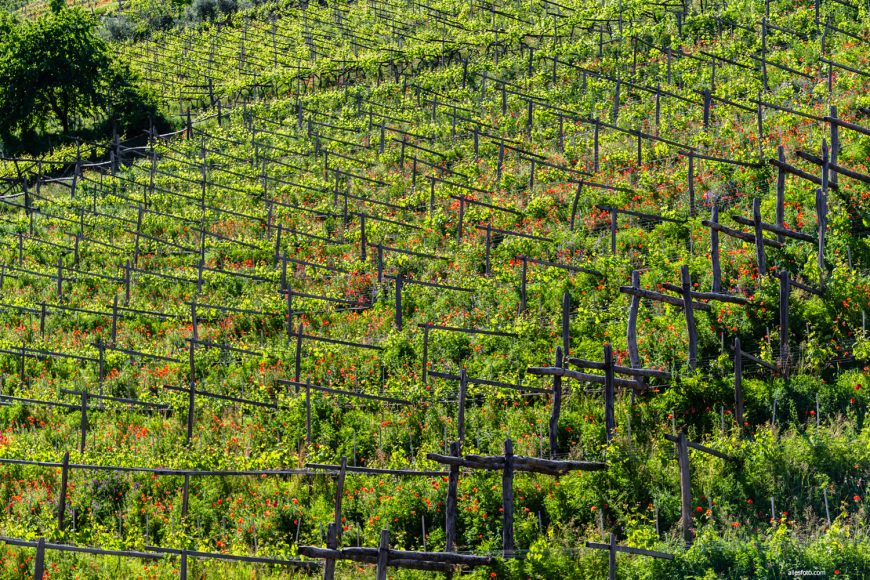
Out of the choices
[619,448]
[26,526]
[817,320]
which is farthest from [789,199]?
[26,526]

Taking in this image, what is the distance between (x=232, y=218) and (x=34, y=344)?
856cm

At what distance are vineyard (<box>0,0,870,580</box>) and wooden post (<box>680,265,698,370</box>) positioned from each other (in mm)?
56

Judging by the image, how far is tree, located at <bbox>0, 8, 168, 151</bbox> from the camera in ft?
149

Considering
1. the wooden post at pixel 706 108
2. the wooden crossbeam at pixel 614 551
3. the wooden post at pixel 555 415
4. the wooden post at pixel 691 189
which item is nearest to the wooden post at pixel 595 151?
the wooden post at pixel 706 108

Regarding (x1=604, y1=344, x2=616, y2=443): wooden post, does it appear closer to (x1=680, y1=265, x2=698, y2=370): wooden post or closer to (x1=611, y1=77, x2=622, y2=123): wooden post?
(x1=680, y1=265, x2=698, y2=370): wooden post

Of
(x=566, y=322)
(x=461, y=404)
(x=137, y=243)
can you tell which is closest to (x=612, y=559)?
(x=461, y=404)

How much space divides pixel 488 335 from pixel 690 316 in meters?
4.68

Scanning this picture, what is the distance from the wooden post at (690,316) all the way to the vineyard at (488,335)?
0.18 feet

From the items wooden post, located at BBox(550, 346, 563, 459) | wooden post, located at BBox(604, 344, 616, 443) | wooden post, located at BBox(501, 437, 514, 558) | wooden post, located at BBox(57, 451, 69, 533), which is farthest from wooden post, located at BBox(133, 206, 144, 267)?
wooden post, located at BBox(501, 437, 514, 558)

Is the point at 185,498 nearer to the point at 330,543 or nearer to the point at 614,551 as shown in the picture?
the point at 330,543

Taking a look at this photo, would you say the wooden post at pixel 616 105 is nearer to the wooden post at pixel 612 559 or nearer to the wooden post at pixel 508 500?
the wooden post at pixel 508 500

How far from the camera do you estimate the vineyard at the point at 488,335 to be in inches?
626

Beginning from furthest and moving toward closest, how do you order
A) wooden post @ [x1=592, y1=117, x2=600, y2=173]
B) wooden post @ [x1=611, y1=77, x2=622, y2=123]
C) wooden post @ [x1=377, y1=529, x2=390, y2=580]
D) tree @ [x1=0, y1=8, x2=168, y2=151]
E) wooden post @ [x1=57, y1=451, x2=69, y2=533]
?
tree @ [x1=0, y1=8, x2=168, y2=151] → wooden post @ [x1=611, y1=77, x2=622, y2=123] → wooden post @ [x1=592, y1=117, x2=600, y2=173] → wooden post @ [x1=57, y1=451, x2=69, y2=533] → wooden post @ [x1=377, y1=529, x2=390, y2=580]

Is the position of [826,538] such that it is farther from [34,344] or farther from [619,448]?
[34,344]
